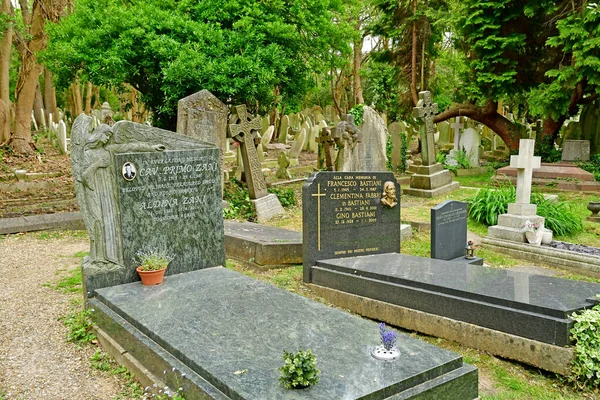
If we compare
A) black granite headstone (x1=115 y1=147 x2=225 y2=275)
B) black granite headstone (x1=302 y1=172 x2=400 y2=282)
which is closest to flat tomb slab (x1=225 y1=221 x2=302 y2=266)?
black granite headstone (x1=302 y1=172 x2=400 y2=282)

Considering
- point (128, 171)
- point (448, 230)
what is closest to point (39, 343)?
point (128, 171)

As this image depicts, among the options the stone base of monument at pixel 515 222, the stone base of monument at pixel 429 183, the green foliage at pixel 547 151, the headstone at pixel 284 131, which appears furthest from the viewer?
the headstone at pixel 284 131

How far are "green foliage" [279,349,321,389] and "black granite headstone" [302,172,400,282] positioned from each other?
327 centimetres

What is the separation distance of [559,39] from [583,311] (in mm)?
13532

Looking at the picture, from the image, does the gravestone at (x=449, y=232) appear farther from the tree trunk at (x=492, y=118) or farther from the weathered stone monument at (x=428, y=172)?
the tree trunk at (x=492, y=118)

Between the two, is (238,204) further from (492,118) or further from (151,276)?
(492,118)

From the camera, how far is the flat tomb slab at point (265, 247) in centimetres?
725

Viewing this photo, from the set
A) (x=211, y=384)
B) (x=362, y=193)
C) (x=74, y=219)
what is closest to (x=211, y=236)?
(x=362, y=193)

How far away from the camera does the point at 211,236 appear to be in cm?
590

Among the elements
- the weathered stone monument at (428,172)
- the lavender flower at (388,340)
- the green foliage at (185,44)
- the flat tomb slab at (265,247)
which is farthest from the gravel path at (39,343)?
the weathered stone monument at (428,172)

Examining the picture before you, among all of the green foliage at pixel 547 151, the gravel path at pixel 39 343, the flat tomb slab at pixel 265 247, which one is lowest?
the gravel path at pixel 39 343

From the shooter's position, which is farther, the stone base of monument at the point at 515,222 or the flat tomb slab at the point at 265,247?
the stone base of monument at the point at 515,222

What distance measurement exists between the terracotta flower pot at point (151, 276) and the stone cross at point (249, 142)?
5827 mm

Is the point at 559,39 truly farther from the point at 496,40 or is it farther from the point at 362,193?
the point at 362,193
